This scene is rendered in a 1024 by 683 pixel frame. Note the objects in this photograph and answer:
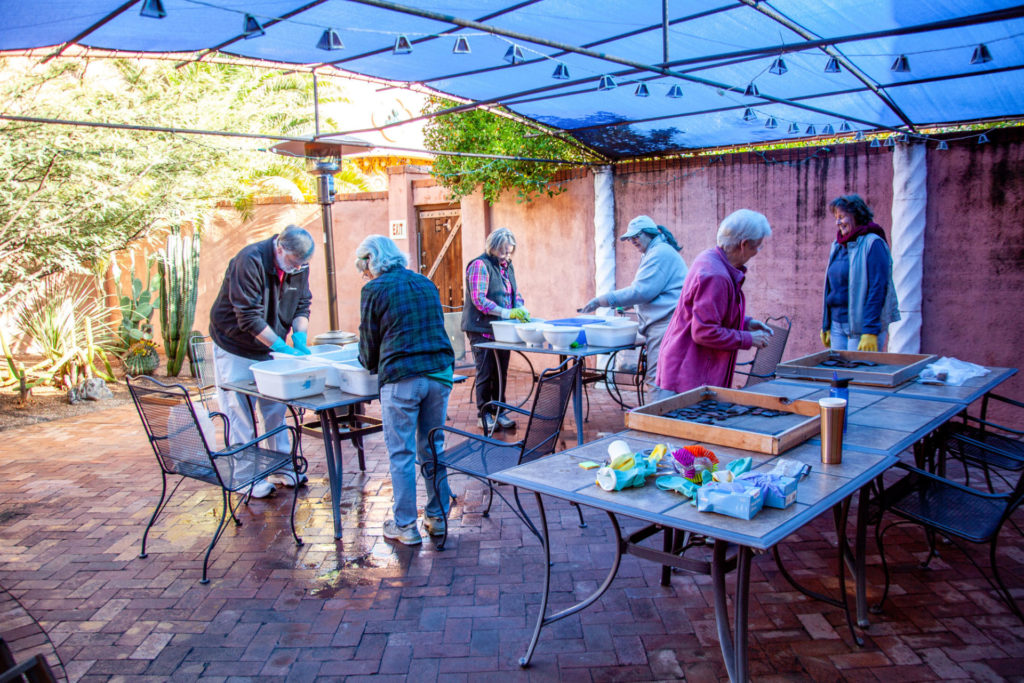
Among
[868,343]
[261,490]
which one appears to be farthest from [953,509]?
[261,490]

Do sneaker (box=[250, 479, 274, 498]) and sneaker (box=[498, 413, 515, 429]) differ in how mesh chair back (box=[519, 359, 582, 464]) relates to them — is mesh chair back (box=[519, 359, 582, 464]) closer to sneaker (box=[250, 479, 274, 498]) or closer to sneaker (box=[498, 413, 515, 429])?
sneaker (box=[250, 479, 274, 498])

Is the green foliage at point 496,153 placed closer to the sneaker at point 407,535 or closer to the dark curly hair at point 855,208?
the dark curly hair at point 855,208

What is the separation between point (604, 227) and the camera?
26.6 feet

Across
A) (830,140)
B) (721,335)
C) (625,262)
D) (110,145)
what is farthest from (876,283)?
(110,145)

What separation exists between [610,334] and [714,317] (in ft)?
6.38

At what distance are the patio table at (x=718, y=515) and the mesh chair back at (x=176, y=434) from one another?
1.93 metres

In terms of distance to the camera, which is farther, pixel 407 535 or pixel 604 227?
pixel 604 227

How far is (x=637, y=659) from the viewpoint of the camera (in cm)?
279

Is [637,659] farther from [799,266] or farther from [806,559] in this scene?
[799,266]

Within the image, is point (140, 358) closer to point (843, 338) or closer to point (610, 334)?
point (610, 334)

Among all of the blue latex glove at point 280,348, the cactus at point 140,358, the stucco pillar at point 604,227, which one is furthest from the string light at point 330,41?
the cactus at point 140,358

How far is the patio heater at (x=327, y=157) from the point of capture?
17.8 feet

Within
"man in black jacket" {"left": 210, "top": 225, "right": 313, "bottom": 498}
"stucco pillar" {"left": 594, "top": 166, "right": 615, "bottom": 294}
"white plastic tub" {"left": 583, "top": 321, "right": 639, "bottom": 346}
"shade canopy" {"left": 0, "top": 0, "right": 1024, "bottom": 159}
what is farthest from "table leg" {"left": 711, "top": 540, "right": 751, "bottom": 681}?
"stucco pillar" {"left": 594, "top": 166, "right": 615, "bottom": 294}

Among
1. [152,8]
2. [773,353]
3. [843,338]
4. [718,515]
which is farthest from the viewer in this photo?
[773,353]
